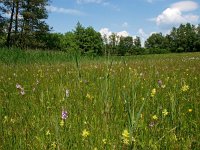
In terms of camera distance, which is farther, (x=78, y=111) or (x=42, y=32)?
(x=42, y=32)

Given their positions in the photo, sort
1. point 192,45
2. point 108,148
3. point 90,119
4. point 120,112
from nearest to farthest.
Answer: point 108,148, point 90,119, point 120,112, point 192,45

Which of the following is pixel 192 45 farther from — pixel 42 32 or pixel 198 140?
pixel 198 140

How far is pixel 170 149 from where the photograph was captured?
8.53ft

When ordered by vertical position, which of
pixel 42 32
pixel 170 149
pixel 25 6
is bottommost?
pixel 170 149

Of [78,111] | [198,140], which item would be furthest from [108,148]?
[78,111]

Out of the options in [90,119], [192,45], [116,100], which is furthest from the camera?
[192,45]

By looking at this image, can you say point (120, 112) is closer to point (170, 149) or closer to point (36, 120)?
point (36, 120)

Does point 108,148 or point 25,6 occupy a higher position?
point 25,6

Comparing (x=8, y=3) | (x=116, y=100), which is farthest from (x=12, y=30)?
(x=116, y=100)

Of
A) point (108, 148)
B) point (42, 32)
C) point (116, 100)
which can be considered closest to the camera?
point (108, 148)

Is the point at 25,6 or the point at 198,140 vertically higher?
the point at 25,6

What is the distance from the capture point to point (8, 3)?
150 feet

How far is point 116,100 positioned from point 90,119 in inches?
43.1

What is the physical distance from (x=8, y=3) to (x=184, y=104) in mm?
45326
